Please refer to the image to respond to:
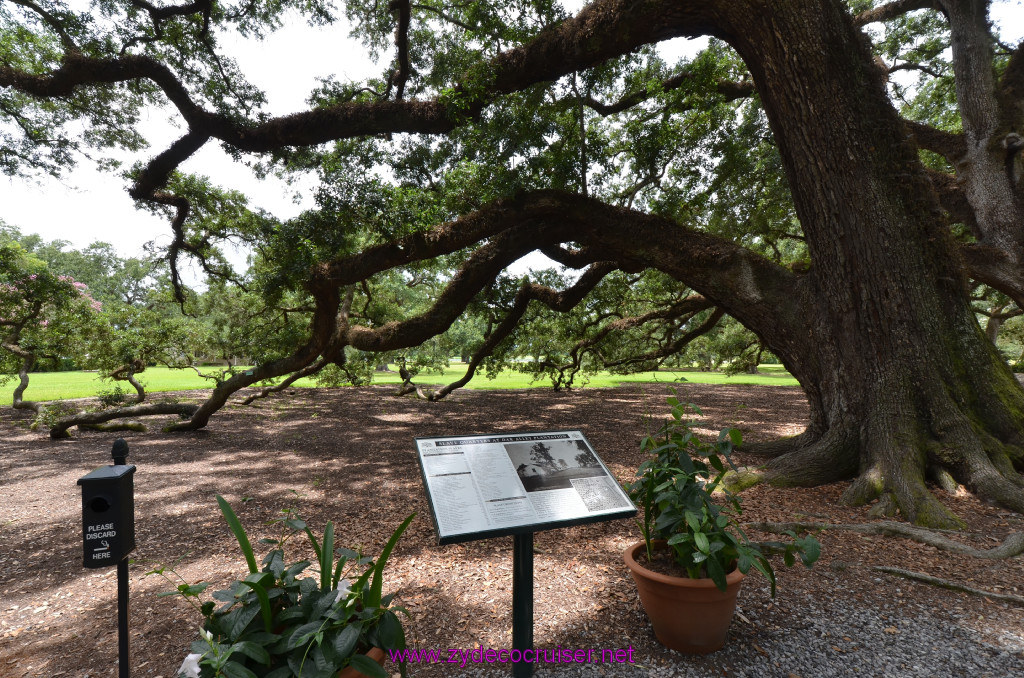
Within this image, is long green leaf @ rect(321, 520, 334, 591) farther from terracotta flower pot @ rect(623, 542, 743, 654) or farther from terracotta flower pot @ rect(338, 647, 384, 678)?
terracotta flower pot @ rect(623, 542, 743, 654)

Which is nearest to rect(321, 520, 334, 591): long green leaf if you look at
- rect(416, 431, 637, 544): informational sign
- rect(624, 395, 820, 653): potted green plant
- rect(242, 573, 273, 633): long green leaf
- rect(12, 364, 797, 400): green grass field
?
rect(242, 573, 273, 633): long green leaf

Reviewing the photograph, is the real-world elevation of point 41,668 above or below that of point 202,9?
below

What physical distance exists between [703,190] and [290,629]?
895cm

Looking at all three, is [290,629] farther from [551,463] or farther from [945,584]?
[945,584]

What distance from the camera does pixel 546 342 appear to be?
12094mm

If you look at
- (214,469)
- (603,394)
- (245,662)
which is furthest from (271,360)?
(603,394)

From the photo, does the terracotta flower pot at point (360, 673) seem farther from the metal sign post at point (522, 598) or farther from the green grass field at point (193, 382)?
the green grass field at point (193, 382)

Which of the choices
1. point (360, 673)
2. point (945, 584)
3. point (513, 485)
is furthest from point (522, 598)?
point (945, 584)

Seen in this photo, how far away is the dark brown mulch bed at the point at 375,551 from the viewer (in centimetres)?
236

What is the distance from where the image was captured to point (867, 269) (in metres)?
4.42

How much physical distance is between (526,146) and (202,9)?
5758mm

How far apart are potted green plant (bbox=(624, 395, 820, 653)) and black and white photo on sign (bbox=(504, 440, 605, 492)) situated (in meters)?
0.34

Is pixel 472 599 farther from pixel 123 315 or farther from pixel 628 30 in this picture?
pixel 123 315

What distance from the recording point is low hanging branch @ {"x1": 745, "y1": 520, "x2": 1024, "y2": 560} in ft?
9.62
